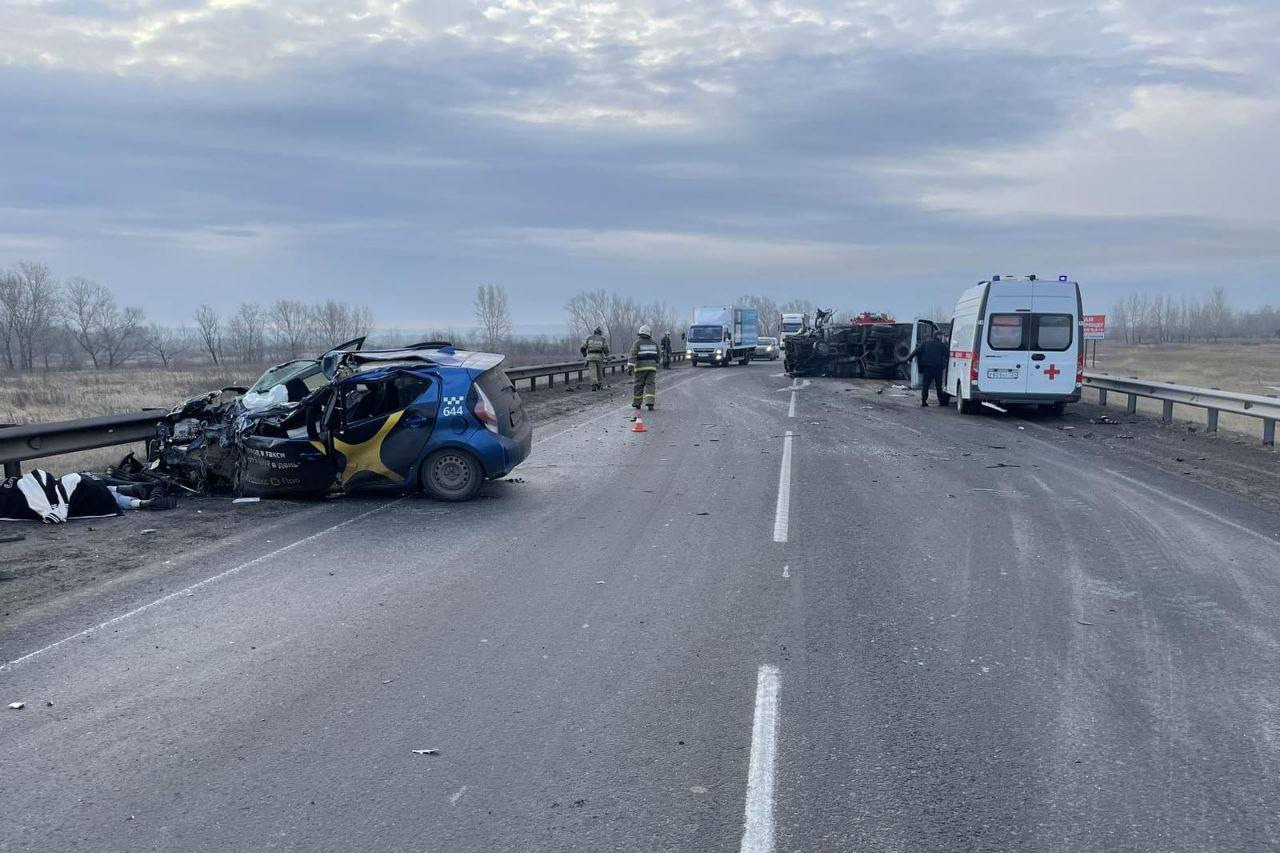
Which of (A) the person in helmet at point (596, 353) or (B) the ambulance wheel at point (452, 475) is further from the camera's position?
(A) the person in helmet at point (596, 353)

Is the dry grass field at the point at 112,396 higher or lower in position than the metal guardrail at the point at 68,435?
lower

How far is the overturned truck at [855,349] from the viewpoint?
35.9 meters

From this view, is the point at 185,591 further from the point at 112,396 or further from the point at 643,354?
the point at 112,396

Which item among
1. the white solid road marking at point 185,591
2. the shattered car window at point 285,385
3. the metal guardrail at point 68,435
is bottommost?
the white solid road marking at point 185,591

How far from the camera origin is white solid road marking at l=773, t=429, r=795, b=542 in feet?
28.9

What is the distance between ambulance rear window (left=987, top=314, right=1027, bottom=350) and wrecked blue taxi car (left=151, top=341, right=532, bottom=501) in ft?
40.5

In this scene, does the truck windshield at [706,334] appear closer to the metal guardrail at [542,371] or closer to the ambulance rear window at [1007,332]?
the metal guardrail at [542,371]

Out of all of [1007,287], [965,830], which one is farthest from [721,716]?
[1007,287]

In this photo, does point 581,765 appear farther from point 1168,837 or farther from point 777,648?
point 1168,837

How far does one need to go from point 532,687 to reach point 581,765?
97 centimetres

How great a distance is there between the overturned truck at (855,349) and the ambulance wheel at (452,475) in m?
26.0

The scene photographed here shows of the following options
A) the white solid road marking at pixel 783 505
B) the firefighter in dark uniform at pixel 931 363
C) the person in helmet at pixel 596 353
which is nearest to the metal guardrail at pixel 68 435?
the white solid road marking at pixel 783 505

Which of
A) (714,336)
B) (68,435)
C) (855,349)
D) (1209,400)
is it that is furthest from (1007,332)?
(714,336)

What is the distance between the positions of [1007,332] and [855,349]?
18104mm
